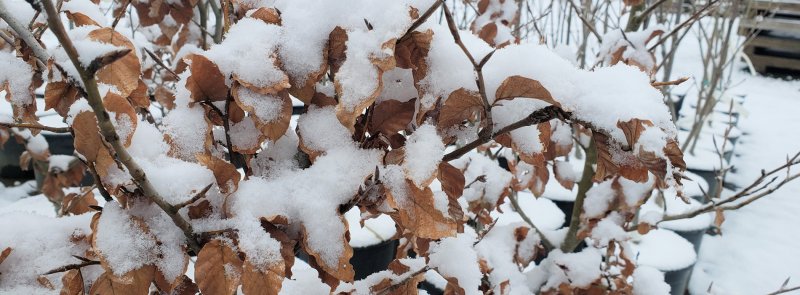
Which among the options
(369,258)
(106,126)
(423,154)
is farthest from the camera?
(369,258)

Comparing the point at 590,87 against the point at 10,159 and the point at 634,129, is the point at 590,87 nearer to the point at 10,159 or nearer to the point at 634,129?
the point at 634,129

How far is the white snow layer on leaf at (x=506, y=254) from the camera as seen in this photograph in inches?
45.1

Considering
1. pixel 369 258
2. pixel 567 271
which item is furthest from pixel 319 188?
pixel 369 258

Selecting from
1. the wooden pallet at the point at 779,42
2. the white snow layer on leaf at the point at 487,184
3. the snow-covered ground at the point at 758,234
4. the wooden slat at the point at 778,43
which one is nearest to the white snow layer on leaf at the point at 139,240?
the white snow layer on leaf at the point at 487,184

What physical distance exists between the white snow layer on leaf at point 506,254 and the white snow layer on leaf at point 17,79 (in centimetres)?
83

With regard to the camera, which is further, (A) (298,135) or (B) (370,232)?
(B) (370,232)

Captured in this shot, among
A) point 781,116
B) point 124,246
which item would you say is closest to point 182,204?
point 124,246

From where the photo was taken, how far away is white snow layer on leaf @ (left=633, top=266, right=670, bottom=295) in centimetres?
130

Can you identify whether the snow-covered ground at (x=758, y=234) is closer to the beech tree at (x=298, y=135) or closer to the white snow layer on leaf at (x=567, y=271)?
the white snow layer on leaf at (x=567, y=271)

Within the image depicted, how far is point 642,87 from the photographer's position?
565 mm

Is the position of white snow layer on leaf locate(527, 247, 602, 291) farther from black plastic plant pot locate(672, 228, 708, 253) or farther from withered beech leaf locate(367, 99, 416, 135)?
black plastic plant pot locate(672, 228, 708, 253)

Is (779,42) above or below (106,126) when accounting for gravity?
below

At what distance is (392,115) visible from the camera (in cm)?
60

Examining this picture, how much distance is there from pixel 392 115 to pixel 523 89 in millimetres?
149
